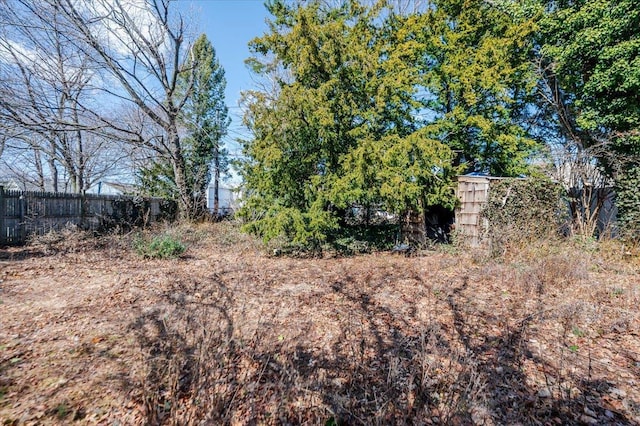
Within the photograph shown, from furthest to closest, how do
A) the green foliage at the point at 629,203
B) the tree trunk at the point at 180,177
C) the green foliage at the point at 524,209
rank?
the tree trunk at the point at 180,177 < the green foliage at the point at 629,203 < the green foliage at the point at 524,209

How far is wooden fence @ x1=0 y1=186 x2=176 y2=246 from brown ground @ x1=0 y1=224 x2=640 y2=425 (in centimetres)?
324

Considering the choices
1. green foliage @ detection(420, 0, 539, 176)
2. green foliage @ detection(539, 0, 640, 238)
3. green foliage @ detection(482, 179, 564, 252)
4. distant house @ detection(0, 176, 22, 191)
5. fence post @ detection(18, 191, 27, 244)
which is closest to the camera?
green foliage @ detection(482, 179, 564, 252)

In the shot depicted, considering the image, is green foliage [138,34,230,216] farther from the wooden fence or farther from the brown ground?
the brown ground

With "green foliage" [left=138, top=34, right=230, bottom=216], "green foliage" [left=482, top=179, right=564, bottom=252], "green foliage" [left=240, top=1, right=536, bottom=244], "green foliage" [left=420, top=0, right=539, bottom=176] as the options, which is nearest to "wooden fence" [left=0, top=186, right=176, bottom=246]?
"green foliage" [left=138, top=34, right=230, bottom=216]

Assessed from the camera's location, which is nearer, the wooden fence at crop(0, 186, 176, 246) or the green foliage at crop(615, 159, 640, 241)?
the green foliage at crop(615, 159, 640, 241)

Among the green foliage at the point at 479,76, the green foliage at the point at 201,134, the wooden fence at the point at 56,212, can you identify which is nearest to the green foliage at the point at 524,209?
the green foliage at the point at 479,76

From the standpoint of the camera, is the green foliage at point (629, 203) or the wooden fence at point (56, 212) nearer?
the green foliage at point (629, 203)

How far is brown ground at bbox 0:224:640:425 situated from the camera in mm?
2021

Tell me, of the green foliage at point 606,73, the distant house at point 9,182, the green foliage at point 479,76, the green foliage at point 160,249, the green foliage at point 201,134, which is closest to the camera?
the green foliage at point 160,249

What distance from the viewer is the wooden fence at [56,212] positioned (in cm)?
722

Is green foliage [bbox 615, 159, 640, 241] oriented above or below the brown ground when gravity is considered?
above

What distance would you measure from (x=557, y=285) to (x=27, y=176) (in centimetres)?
2122

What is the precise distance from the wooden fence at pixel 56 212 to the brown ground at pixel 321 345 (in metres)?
3.24

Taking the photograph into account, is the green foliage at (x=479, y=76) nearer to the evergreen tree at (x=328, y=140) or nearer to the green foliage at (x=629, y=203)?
the evergreen tree at (x=328, y=140)
